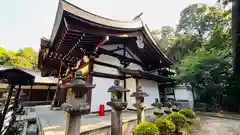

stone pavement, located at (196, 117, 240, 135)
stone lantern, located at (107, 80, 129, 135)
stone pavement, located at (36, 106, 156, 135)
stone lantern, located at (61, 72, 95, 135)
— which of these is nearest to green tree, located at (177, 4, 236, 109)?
stone pavement, located at (196, 117, 240, 135)

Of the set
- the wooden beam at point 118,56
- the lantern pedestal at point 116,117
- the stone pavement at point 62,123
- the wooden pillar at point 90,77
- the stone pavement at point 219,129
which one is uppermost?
the wooden beam at point 118,56

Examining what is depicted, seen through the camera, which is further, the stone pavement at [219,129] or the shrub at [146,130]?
the stone pavement at [219,129]

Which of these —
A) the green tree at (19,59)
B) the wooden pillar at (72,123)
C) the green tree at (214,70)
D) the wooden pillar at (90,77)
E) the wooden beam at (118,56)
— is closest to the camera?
the wooden pillar at (72,123)

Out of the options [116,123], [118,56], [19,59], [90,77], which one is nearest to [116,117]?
[116,123]

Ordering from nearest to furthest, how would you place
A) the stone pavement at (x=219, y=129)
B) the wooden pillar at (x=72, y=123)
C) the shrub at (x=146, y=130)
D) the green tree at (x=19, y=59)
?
the wooden pillar at (x=72, y=123), the shrub at (x=146, y=130), the stone pavement at (x=219, y=129), the green tree at (x=19, y=59)

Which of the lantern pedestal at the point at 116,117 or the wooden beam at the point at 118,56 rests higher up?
the wooden beam at the point at 118,56

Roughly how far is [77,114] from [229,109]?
571 inches

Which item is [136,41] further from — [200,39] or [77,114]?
[200,39]

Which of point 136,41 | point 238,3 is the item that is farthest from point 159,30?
point 238,3

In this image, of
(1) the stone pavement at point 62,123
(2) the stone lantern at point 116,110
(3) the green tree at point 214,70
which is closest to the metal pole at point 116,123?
(2) the stone lantern at point 116,110

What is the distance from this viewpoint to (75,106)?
231 centimetres

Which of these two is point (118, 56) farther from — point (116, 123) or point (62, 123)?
point (116, 123)

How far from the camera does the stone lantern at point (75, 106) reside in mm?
2279

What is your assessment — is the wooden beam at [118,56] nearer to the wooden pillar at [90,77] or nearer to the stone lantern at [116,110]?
the wooden pillar at [90,77]
